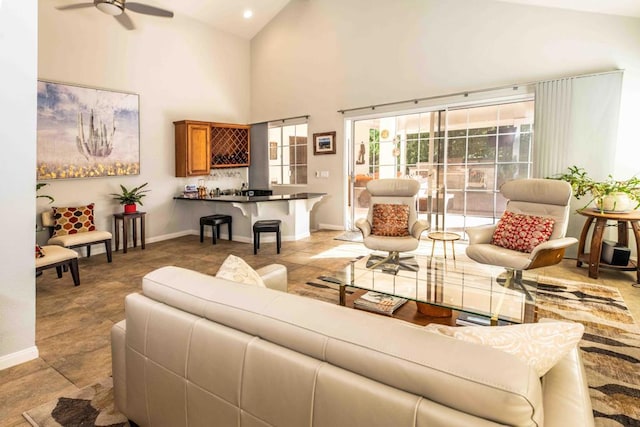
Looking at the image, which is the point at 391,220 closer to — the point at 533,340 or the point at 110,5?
the point at 533,340

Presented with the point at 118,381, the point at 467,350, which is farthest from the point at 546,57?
the point at 118,381

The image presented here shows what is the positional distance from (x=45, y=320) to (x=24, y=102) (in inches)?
72.7

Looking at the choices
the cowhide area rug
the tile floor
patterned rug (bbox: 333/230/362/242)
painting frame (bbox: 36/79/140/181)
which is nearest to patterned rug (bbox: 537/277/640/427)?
the cowhide area rug

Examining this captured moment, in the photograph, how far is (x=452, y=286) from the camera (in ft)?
9.19

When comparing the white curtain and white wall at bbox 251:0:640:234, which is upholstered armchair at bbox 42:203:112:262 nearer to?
white wall at bbox 251:0:640:234

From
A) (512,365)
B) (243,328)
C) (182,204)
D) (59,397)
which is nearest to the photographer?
(512,365)

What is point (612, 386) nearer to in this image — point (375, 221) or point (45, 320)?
point (375, 221)

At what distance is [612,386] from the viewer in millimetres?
2160

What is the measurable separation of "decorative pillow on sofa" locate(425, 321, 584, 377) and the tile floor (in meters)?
2.23

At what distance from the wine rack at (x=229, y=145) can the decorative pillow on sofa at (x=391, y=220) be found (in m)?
3.77

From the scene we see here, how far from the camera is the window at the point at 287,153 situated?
25.2ft

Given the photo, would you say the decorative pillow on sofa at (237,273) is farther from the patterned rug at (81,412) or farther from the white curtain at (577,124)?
the white curtain at (577,124)

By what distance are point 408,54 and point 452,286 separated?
453 centimetres

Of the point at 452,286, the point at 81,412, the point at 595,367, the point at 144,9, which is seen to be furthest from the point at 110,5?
the point at 595,367
